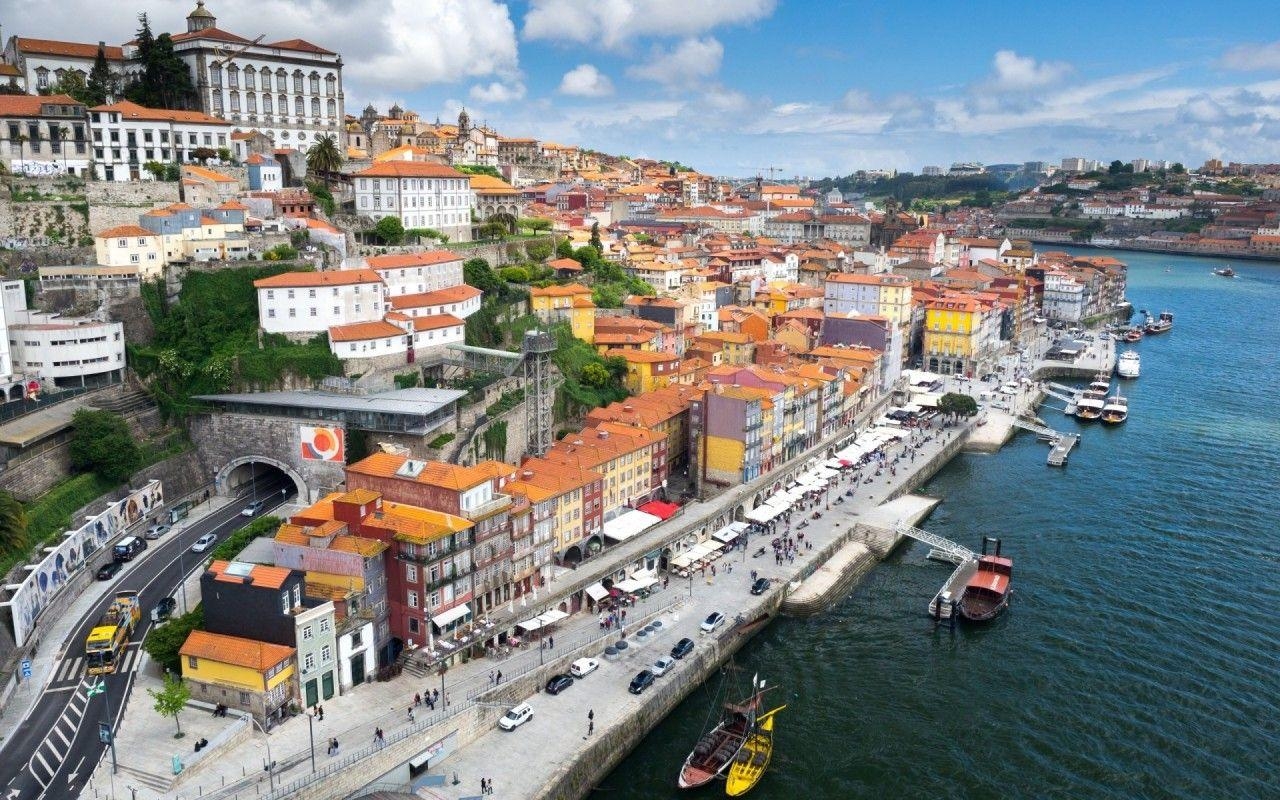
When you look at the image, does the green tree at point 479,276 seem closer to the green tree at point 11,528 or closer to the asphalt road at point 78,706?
the asphalt road at point 78,706

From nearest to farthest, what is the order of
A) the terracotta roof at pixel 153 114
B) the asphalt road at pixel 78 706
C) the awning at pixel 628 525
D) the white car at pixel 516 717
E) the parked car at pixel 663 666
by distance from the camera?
the asphalt road at pixel 78 706, the white car at pixel 516 717, the parked car at pixel 663 666, the awning at pixel 628 525, the terracotta roof at pixel 153 114

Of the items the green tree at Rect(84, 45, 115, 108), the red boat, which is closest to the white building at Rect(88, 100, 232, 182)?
the green tree at Rect(84, 45, 115, 108)

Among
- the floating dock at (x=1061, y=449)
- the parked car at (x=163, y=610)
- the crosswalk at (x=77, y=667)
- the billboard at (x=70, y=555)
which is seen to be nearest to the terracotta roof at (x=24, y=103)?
the billboard at (x=70, y=555)

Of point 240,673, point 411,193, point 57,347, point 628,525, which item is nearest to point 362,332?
point 57,347

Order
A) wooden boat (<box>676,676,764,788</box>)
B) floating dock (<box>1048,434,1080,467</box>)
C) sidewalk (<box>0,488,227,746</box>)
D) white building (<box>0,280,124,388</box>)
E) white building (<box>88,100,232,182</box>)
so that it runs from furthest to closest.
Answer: floating dock (<box>1048,434,1080,467</box>), white building (<box>88,100,232,182</box>), white building (<box>0,280,124,388</box>), wooden boat (<box>676,676,764,788</box>), sidewalk (<box>0,488,227,746</box>)

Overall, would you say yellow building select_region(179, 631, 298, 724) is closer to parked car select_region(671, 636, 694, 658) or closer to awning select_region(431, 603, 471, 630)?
awning select_region(431, 603, 471, 630)

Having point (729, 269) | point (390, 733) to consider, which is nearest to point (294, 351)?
point (390, 733)

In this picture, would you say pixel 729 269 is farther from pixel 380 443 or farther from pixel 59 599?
pixel 59 599
